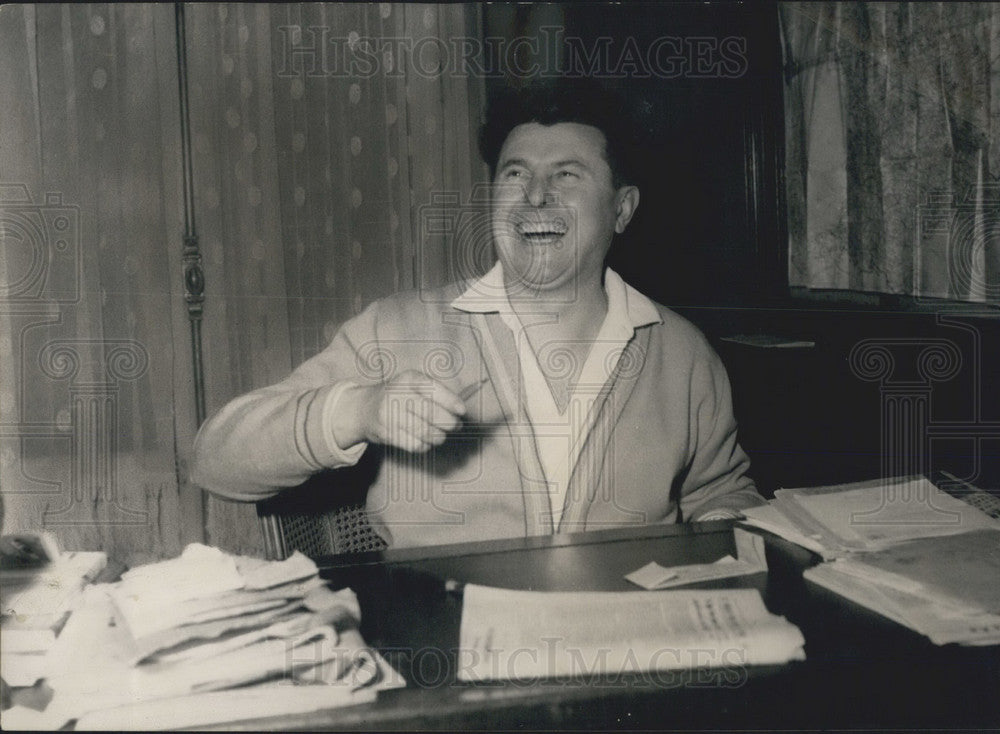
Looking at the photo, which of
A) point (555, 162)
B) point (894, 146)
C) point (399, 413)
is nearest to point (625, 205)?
point (555, 162)

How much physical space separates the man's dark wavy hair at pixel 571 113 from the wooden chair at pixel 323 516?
2.60ft

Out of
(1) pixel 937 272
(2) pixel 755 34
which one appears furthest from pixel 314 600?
(2) pixel 755 34

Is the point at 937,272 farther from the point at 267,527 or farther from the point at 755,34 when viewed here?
the point at 267,527

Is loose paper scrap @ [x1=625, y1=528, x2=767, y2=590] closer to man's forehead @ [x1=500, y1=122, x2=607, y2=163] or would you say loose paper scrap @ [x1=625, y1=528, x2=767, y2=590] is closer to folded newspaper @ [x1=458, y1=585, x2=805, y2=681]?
folded newspaper @ [x1=458, y1=585, x2=805, y2=681]

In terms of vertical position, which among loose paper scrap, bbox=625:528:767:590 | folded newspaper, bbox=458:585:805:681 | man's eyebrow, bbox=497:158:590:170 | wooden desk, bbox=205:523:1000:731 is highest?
man's eyebrow, bbox=497:158:590:170

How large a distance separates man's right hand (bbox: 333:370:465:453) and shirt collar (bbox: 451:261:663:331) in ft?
1.21

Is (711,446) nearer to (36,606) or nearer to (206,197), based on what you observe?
(36,606)

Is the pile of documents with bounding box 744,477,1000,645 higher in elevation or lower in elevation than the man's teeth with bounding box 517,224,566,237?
lower

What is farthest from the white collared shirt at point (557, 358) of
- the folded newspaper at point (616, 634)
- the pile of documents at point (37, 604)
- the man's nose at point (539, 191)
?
the pile of documents at point (37, 604)

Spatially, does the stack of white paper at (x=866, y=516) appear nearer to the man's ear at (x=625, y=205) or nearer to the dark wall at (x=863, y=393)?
the dark wall at (x=863, y=393)

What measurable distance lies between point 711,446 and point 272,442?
892 millimetres

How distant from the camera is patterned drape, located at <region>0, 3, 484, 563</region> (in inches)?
81.0

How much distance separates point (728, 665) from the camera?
2.90ft

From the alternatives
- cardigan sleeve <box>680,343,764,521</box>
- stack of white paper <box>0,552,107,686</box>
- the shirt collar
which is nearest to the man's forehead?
the shirt collar
